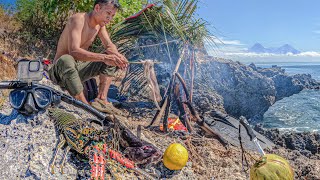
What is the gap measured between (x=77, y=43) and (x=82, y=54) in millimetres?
190

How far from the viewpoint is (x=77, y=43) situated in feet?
A: 12.4

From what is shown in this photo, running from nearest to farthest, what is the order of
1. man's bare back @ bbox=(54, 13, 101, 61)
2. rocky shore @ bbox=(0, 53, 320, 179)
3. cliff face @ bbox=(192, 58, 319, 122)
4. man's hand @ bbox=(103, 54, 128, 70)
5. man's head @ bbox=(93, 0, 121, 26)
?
rocky shore @ bbox=(0, 53, 320, 179), man's hand @ bbox=(103, 54, 128, 70), man's head @ bbox=(93, 0, 121, 26), man's bare back @ bbox=(54, 13, 101, 61), cliff face @ bbox=(192, 58, 319, 122)

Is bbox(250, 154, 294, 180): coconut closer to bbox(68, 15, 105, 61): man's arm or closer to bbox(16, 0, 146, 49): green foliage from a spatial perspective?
bbox(68, 15, 105, 61): man's arm

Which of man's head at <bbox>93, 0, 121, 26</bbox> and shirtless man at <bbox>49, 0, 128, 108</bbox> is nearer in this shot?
shirtless man at <bbox>49, 0, 128, 108</bbox>

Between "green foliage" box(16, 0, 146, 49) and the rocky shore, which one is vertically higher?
"green foliage" box(16, 0, 146, 49)

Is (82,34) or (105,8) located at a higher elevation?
(105,8)

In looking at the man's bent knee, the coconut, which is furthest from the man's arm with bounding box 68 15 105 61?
the coconut

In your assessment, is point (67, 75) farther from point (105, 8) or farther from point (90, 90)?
point (90, 90)

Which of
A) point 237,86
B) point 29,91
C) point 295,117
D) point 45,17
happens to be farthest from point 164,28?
point 295,117

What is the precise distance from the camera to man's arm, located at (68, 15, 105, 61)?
368 cm

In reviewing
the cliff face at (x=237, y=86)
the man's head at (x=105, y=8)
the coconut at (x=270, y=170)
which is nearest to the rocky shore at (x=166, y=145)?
the cliff face at (x=237, y=86)

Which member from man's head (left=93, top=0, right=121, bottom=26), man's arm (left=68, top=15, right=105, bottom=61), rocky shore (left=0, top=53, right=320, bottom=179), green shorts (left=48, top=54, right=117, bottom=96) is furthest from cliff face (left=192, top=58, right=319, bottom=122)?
green shorts (left=48, top=54, right=117, bottom=96)

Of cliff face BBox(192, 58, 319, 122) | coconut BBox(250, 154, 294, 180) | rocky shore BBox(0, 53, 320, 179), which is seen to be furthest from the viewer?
cliff face BBox(192, 58, 319, 122)

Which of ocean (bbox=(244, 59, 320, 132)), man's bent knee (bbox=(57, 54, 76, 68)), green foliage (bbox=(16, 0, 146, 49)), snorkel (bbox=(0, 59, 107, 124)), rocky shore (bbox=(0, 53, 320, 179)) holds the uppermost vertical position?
green foliage (bbox=(16, 0, 146, 49))
